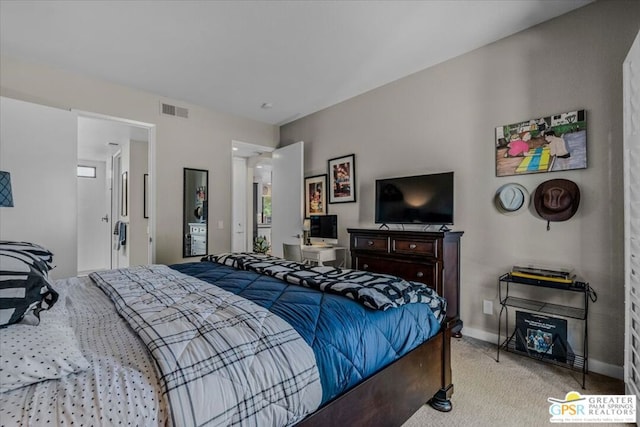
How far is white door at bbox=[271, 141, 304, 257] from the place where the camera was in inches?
180

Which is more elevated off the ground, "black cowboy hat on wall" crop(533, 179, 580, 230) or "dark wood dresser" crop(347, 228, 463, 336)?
"black cowboy hat on wall" crop(533, 179, 580, 230)

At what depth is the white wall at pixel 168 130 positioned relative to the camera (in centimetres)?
315

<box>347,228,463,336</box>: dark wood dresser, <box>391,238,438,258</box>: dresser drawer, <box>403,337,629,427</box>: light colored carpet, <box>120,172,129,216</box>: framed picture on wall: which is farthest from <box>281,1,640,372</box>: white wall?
<box>120,172,129,216</box>: framed picture on wall

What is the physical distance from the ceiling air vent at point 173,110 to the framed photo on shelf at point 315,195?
1.88 metres

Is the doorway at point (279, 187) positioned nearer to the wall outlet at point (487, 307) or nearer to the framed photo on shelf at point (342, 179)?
the framed photo on shelf at point (342, 179)

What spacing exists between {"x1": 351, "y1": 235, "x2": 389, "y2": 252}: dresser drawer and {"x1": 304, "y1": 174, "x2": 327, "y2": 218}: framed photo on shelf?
3.95 ft

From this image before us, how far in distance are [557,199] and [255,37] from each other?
9.25ft

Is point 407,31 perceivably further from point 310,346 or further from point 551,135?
point 310,346

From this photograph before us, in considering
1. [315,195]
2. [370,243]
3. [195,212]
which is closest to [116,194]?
[195,212]

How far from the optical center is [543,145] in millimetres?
2506

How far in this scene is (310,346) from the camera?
1097mm

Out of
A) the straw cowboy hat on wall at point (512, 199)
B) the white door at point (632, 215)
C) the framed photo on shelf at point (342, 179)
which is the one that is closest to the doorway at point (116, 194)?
the framed photo on shelf at point (342, 179)

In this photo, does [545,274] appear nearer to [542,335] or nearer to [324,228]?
[542,335]

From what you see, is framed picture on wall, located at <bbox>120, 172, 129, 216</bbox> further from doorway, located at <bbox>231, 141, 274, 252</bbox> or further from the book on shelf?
the book on shelf
